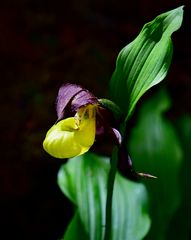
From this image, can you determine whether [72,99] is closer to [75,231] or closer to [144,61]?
[144,61]

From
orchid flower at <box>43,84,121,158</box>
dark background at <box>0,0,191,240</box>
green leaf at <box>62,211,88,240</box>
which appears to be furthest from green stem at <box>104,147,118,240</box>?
dark background at <box>0,0,191,240</box>

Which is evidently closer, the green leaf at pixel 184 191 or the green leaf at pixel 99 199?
the green leaf at pixel 99 199

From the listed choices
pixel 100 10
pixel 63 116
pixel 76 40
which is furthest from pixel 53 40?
pixel 63 116

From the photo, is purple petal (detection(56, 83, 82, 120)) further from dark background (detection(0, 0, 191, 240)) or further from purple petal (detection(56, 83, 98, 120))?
dark background (detection(0, 0, 191, 240))

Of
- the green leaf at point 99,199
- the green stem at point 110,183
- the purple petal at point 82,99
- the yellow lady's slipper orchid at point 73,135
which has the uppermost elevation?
the purple petal at point 82,99

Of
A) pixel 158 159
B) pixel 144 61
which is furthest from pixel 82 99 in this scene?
pixel 158 159

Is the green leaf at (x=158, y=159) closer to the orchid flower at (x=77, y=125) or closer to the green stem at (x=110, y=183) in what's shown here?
the green stem at (x=110, y=183)

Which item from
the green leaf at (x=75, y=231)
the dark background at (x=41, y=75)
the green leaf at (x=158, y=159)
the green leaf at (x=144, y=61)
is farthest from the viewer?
the dark background at (x=41, y=75)

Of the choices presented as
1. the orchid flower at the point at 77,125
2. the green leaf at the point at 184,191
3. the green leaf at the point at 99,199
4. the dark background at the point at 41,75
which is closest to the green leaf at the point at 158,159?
the green leaf at the point at 184,191
